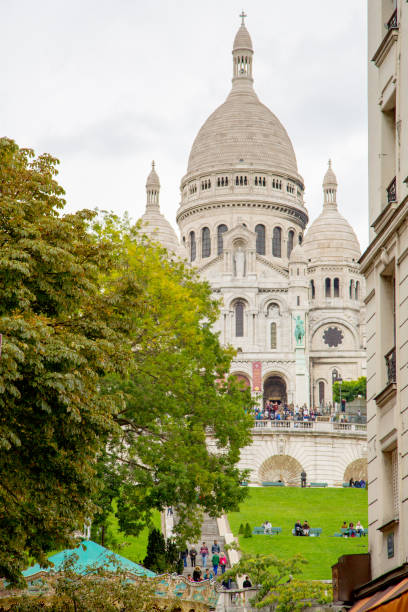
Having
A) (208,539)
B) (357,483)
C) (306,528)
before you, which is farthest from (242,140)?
(208,539)

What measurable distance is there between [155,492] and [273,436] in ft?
112

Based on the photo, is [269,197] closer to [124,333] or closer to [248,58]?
[248,58]

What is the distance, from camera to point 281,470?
216ft

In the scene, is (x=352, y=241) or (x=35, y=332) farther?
(x=352, y=241)

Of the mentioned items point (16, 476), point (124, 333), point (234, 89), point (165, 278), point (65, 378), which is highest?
point (234, 89)

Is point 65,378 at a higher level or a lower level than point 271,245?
lower

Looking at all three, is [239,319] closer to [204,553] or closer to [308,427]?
[308,427]

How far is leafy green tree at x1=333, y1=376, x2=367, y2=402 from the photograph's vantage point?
94625 millimetres

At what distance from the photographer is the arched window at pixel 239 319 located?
345ft

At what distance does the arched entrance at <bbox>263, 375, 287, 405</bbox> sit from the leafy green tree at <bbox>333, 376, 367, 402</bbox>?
5291 mm

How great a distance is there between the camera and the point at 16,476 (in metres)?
18.8

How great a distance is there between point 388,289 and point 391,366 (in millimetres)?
1170

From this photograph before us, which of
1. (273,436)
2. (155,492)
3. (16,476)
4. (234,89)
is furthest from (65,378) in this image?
(234,89)

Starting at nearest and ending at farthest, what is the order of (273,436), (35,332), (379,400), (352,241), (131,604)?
(379,400)
(35,332)
(131,604)
(273,436)
(352,241)
